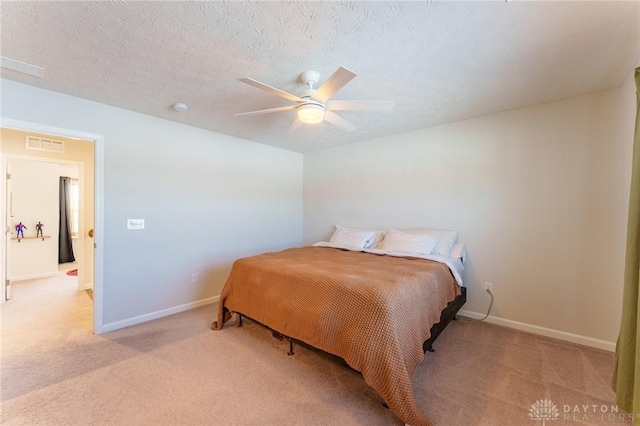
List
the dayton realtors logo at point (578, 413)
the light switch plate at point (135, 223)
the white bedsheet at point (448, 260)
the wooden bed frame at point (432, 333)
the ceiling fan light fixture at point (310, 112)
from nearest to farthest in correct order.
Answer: the dayton realtors logo at point (578, 413) < the wooden bed frame at point (432, 333) < the ceiling fan light fixture at point (310, 112) < the white bedsheet at point (448, 260) < the light switch plate at point (135, 223)

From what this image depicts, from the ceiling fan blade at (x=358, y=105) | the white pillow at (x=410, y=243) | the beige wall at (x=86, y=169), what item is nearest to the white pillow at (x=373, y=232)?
the white pillow at (x=410, y=243)

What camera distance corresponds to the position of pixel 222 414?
5.45ft

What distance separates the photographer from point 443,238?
10.4ft

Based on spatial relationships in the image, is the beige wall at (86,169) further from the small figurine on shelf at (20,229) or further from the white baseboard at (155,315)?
the white baseboard at (155,315)

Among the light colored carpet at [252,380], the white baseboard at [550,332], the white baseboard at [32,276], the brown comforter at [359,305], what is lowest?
the white baseboard at [32,276]

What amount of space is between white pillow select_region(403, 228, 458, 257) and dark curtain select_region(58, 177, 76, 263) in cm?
744

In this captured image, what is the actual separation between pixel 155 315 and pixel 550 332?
4380mm

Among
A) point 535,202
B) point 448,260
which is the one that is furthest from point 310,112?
point 535,202

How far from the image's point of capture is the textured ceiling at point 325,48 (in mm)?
1465

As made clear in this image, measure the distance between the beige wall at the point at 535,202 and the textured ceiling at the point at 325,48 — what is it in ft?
1.26

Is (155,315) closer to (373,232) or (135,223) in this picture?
(135,223)

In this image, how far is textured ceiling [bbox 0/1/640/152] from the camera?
146cm

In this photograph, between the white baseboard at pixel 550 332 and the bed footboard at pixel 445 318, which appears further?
the white baseboard at pixel 550 332

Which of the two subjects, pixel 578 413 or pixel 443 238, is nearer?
pixel 578 413
